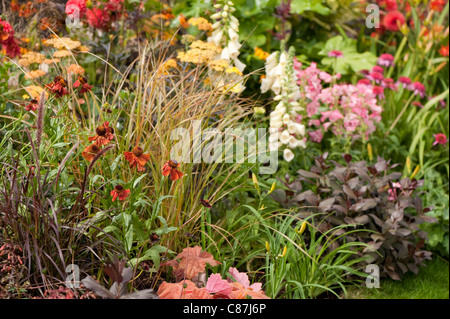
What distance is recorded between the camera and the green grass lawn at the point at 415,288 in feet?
10.0

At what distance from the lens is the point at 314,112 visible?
3756mm

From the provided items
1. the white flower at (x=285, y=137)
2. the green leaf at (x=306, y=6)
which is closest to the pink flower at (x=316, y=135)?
the white flower at (x=285, y=137)

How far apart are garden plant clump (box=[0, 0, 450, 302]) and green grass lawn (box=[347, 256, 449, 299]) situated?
0.09 ft

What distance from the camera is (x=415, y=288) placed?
325 cm

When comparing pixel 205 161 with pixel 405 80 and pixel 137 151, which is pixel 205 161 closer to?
pixel 137 151

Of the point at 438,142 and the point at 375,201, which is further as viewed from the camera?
the point at 438,142

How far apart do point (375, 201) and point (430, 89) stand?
2325 mm

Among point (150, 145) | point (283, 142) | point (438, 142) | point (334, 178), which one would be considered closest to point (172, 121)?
point (150, 145)

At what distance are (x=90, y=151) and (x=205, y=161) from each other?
81 centimetres

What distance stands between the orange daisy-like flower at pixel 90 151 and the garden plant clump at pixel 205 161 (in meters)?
0.01

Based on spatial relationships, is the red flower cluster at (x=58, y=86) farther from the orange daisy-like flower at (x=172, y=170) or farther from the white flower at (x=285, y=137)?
the white flower at (x=285, y=137)

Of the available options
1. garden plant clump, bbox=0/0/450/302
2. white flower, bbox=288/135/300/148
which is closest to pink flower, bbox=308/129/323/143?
garden plant clump, bbox=0/0/450/302
